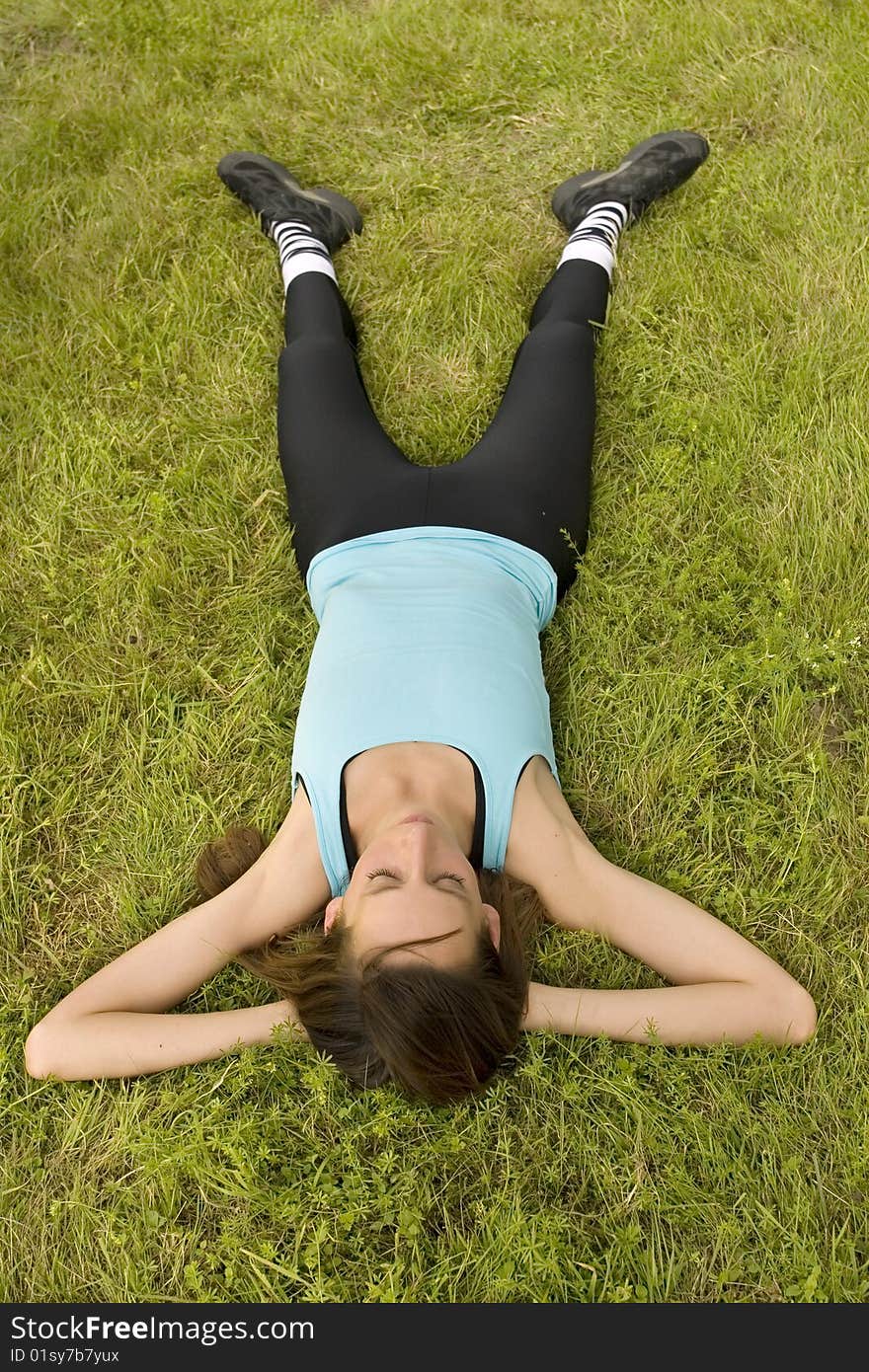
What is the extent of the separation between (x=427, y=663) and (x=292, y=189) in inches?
108

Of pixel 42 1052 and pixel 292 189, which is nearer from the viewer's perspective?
pixel 42 1052

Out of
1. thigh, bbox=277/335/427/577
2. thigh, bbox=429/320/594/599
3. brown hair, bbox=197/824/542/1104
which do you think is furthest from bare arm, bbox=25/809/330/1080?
thigh, bbox=429/320/594/599

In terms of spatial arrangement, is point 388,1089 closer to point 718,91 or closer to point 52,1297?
point 52,1297

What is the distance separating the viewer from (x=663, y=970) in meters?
2.88

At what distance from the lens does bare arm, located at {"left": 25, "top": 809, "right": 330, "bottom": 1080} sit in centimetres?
279

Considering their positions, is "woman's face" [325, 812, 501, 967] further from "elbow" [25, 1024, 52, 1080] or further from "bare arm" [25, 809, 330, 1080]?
"elbow" [25, 1024, 52, 1080]

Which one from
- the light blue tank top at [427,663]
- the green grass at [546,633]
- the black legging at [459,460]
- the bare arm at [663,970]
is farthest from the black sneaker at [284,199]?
the bare arm at [663,970]

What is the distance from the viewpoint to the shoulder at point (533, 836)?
2.80m

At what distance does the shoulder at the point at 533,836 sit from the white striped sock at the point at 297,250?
254 cm

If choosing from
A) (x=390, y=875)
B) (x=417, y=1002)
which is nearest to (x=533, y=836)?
(x=390, y=875)

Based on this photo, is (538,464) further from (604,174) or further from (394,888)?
(604,174)

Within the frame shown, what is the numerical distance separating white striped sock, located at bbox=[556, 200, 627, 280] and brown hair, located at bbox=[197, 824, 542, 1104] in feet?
9.06

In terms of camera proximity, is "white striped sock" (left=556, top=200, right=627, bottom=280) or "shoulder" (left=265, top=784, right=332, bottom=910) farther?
"white striped sock" (left=556, top=200, right=627, bottom=280)

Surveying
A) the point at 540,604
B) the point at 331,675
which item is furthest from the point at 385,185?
the point at 331,675
